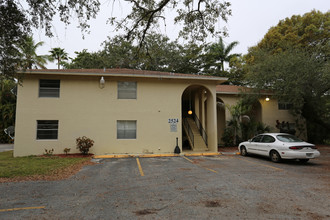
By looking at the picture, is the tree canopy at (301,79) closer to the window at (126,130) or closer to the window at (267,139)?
the window at (267,139)

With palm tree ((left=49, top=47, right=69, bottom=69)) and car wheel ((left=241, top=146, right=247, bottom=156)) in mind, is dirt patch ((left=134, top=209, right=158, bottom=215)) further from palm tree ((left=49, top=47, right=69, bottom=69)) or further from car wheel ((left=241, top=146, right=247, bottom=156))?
palm tree ((left=49, top=47, right=69, bottom=69))

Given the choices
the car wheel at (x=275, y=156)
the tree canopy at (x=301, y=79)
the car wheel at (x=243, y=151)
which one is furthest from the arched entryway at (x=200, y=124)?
the tree canopy at (x=301, y=79)

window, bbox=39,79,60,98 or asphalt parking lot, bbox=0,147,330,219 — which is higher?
window, bbox=39,79,60,98

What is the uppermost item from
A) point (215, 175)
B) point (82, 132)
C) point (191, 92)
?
point (191, 92)

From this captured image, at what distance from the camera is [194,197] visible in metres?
4.59

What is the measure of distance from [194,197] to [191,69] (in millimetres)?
25758

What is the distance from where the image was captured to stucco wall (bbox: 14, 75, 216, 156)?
11312 millimetres

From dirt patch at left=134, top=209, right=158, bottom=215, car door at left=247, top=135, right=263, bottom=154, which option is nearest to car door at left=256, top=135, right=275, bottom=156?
car door at left=247, top=135, right=263, bottom=154

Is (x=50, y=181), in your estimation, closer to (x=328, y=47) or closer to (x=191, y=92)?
(x=191, y=92)

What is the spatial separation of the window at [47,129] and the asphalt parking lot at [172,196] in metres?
5.78

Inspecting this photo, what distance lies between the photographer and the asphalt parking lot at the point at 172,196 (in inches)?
146

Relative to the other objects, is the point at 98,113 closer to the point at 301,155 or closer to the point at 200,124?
the point at 200,124

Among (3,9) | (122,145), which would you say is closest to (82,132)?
(122,145)

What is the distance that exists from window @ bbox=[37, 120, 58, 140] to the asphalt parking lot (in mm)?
5776
